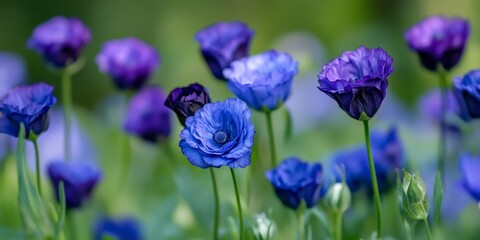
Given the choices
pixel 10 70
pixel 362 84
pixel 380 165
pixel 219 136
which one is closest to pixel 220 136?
pixel 219 136

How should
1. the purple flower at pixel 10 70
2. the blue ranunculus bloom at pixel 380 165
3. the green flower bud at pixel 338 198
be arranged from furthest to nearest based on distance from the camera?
1. the purple flower at pixel 10 70
2. the blue ranunculus bloom at pixel 380 165
3. the green flower bud at pixel 338 198

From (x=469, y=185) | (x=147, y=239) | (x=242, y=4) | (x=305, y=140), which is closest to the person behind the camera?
(x=469, y=185)

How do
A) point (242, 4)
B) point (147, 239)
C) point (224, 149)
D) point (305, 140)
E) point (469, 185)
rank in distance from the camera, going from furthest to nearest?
point (242, 4) < point (305, 140) < point (147, 239) < point (469, 185) < point (224, 149)

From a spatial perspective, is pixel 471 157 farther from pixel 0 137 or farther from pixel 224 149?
pixel 0 137

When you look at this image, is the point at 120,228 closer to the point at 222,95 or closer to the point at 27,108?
the point at 27,108

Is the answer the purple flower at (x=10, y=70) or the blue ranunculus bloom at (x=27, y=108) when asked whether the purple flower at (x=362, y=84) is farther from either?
the purple flower at (x=10, y=70)

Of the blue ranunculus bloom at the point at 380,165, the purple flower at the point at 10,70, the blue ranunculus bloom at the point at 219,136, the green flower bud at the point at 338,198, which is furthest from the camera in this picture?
the purple flower at the point at 10,70

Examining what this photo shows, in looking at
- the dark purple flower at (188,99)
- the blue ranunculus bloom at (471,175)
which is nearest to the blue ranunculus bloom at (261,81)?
the dark purple flower at (188,99)

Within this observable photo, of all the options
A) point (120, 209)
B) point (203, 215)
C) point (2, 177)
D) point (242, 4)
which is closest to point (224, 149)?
point (203, 215)
